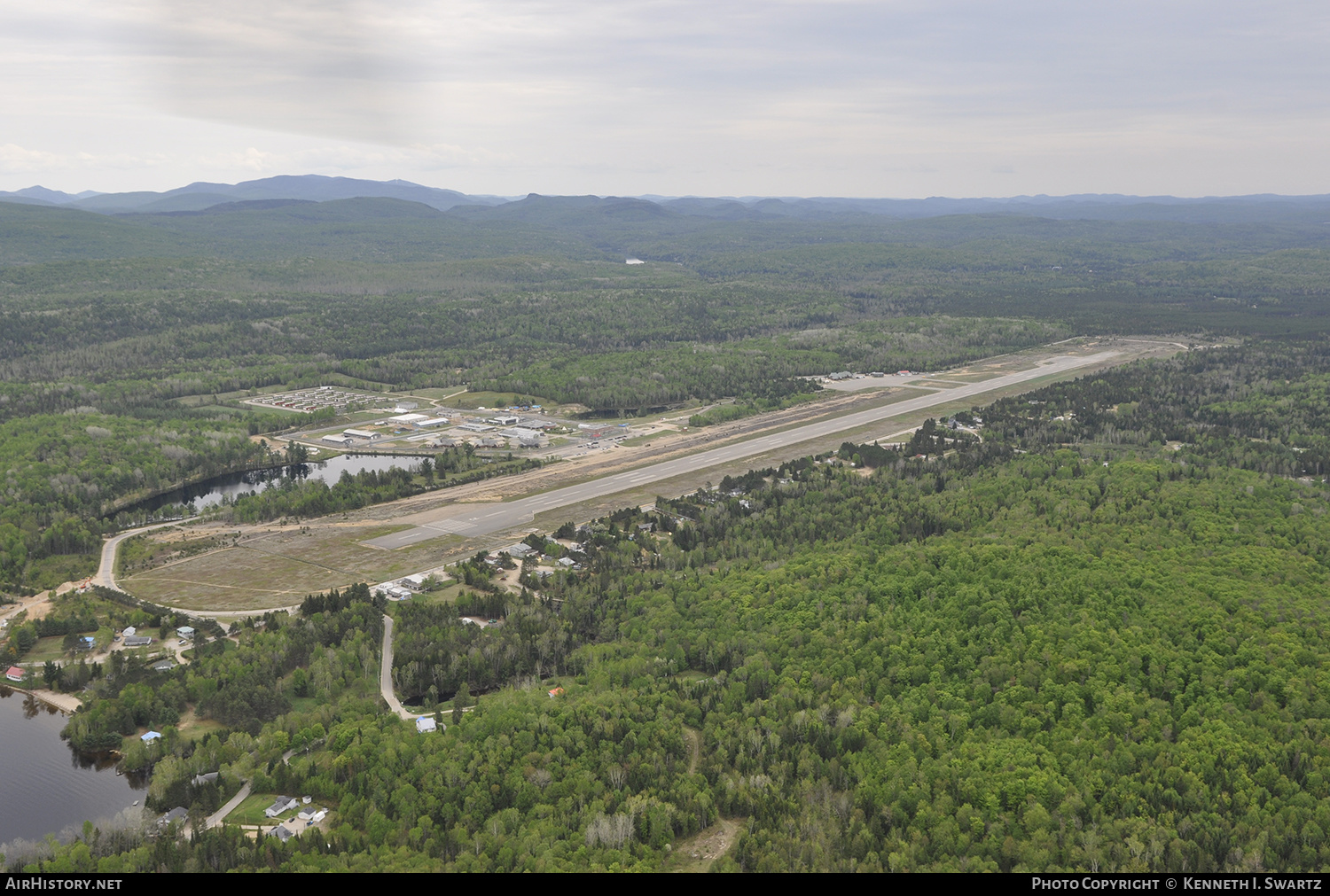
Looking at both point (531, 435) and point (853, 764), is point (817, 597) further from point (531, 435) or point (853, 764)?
point (531, 435)

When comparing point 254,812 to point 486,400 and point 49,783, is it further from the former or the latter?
point 486,400

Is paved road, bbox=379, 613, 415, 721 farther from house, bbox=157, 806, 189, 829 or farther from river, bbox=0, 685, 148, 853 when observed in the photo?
river, bbox=0, 685, 148, 853

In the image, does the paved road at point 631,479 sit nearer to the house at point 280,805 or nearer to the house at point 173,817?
the house at point 280,805

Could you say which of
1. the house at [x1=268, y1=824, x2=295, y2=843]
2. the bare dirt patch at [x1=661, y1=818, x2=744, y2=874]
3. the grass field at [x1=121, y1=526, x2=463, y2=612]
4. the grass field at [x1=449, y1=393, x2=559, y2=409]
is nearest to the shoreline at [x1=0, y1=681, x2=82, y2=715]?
the grass field at [x1=121, y1=526, x2=463, y2=612]

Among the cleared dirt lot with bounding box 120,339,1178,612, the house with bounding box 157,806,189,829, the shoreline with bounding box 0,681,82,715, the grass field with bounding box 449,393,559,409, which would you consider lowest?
the shoreline with bounding box 0,681,82,715

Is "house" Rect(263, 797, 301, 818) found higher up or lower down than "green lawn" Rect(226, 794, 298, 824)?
higher up

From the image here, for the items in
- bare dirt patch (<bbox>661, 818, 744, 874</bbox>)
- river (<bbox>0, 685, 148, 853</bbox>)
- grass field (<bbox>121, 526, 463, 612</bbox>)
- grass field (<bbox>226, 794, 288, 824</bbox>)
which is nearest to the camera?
bare dirt patch (<bbox>661, 818, 744, 874</bbox>)

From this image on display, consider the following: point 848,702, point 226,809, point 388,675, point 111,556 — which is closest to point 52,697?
point 388,675
